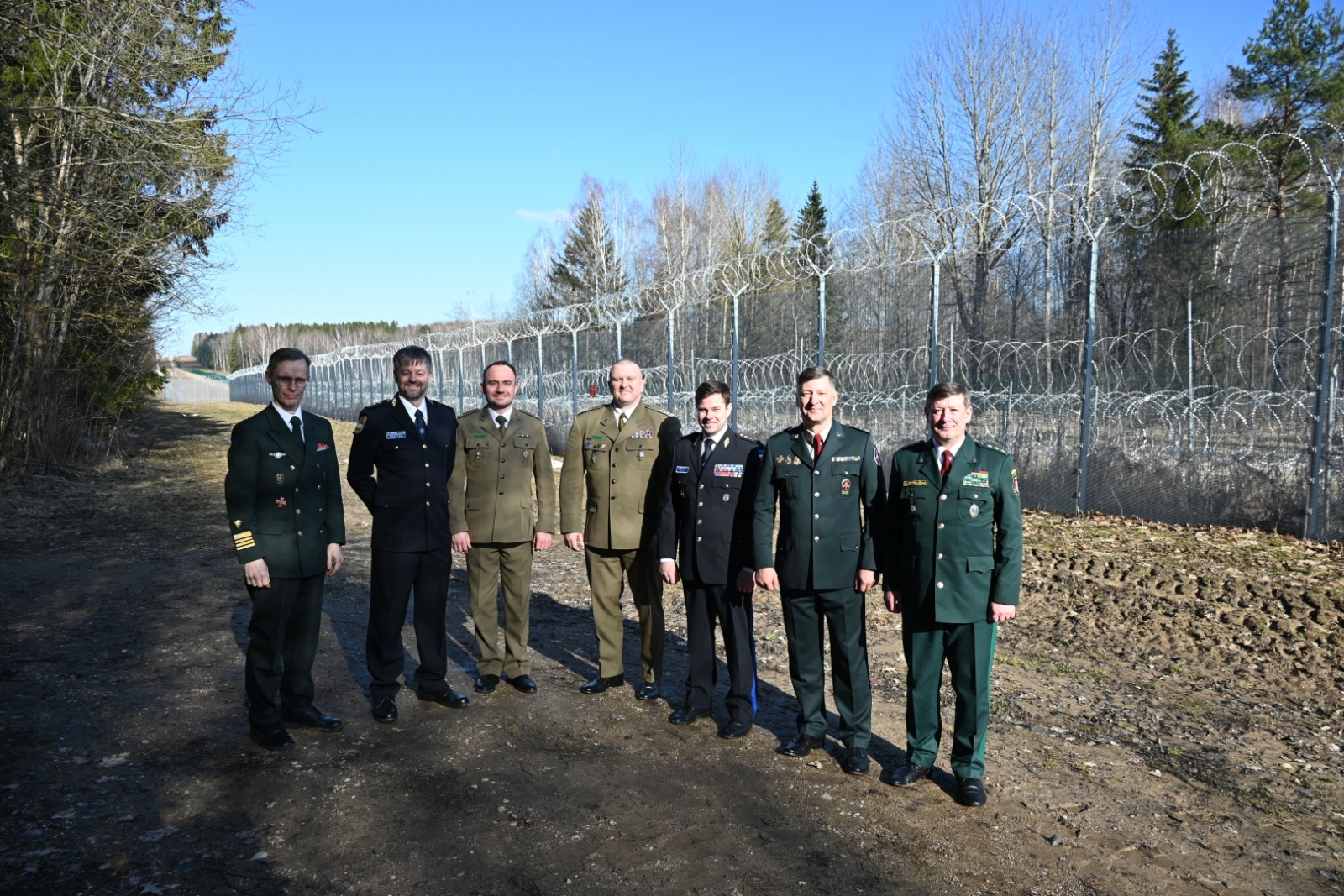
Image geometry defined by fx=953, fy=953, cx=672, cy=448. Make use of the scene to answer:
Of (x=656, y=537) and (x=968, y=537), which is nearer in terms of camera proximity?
(x=968, y=537)

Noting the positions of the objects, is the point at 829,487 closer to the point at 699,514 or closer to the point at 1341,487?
the point at 699,514

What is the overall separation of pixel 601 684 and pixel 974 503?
7.28ft

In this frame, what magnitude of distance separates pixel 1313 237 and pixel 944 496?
19.4ft

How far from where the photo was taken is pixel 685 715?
4.46m

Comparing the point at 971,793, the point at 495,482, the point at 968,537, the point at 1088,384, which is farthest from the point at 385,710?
the point at 1088,384

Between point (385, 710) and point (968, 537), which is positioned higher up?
point (968, 537)

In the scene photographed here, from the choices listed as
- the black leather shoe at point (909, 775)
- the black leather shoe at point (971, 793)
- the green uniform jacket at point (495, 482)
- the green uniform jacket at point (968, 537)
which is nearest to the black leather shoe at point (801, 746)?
the black leather shoe at point (909, 775)

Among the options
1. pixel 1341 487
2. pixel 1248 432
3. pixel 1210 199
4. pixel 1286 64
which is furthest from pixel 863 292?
pixel 1286 64

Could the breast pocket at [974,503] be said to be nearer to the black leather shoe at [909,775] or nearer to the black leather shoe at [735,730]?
the black leather shoe at [909,775]

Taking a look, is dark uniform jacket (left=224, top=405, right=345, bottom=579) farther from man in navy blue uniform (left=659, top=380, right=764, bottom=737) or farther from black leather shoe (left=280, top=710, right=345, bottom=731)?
man in navy blue uniform (left=659, top=380, right=764, bottom=737)

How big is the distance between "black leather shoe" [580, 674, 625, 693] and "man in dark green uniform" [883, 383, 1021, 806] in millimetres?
1652

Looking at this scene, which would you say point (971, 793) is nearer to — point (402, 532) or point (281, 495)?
point (402, 532)

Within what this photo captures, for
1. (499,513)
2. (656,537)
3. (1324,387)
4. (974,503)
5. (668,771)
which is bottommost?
(668,771)

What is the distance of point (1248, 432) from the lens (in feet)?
25.4
